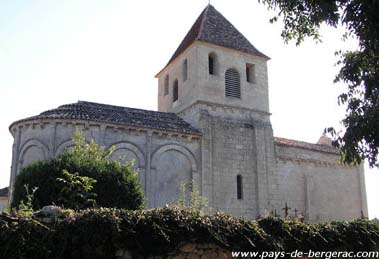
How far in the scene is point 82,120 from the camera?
19.7 metres

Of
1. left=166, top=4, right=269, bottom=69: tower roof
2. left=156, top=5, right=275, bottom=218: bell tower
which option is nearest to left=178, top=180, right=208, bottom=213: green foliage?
left=156, top=5, right=275, bottom=218: bell tower

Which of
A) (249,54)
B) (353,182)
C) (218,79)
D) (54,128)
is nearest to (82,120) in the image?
(54,128)

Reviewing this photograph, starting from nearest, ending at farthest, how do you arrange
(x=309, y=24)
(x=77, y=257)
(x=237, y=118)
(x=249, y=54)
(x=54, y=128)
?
(x=77, y=257), (x=309, y=24), (x=54, y=128), (x=237, y=118), (x=249, y=54)

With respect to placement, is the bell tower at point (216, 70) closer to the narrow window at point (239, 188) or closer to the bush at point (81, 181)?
the narrow window at point (239, 188)

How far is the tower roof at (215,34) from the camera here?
82.5 feet

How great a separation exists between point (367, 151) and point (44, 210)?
27.7 ft

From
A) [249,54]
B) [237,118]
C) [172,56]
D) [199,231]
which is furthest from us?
[172,56]

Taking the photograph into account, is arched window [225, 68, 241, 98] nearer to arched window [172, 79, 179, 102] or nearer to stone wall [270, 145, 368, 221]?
arched window [172, 79, 179, 102]

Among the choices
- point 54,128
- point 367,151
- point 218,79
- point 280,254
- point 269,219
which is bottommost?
point 280,254

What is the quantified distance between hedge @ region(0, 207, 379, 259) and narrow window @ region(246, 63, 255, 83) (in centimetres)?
1490

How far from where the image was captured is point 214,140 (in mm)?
22734

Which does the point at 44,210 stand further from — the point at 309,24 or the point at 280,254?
the point at 309,24

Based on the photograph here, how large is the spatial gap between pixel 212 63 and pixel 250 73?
2.46m

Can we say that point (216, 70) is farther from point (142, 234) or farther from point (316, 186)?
point (142, 234)
